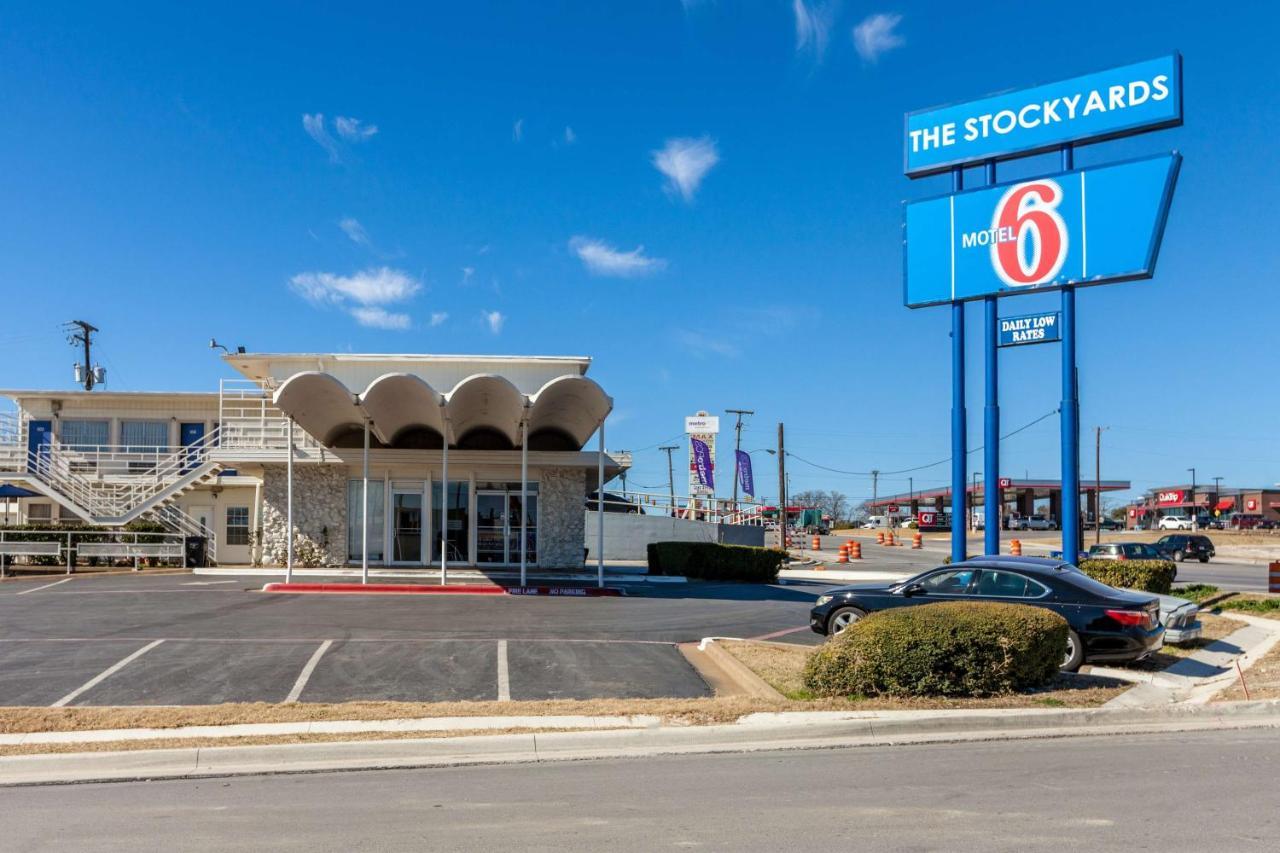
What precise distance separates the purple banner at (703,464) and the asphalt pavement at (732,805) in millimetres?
45820

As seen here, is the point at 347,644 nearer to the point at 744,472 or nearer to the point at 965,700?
the point at 965,700

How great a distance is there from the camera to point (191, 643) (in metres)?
14.8

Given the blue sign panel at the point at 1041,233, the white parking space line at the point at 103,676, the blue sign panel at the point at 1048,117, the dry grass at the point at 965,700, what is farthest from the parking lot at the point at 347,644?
the blue sign panel at the point at 1048,117

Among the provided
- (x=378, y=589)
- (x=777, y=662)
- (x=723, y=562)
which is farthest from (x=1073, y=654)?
(x=723, y=562)

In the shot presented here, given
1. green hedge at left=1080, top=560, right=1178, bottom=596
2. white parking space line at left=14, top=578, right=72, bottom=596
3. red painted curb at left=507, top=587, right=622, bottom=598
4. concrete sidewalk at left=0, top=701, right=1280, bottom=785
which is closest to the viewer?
concrete sidewalk at left=0, top=701, right=1280, bottom=785

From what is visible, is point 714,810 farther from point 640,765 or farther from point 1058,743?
point 1058,743

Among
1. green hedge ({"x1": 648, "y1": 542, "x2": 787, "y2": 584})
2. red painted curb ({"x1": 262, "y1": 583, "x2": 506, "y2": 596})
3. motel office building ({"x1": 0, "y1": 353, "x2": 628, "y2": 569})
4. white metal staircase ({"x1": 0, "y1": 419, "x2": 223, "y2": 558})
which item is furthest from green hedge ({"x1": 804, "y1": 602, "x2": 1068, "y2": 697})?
white metal staircase ({"x1": 0, "y1": 419, "x2": 223, "y2": 558})

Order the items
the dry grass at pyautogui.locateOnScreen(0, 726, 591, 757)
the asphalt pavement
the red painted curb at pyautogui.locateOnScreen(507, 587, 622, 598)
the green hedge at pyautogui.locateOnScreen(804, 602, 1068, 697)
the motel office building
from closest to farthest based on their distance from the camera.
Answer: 1. the asphalt pavement
2. the dry grass at pyautogui.locateOnScreen(0, 726, 591, 757)
3. the green hedge at pyautogui.locateOnScreen(804, 602, 1068, 697)
4. the red painted curb at pyautogui.locateOnScreen(507, 587, 622, 598)
5. the motel office building

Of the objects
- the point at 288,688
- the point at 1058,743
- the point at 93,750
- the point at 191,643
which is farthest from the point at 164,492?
the point at 1058,743

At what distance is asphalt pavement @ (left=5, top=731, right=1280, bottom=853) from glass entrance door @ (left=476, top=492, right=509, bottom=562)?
2024 centimetres

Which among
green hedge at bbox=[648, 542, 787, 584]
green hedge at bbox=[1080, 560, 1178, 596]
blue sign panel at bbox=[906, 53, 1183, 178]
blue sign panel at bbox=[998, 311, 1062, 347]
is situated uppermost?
blue sign panel at bbox=[906, 53, 1183, 178]

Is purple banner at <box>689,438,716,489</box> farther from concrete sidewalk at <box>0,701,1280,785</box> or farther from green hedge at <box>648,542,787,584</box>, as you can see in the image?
concrete sidewalk at <box>0,701,1280,785</box>

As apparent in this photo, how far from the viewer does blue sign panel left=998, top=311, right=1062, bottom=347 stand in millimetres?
21266

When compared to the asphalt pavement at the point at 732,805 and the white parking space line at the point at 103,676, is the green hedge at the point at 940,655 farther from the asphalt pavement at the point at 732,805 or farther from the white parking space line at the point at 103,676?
the white parking space line at the point at 103,676
